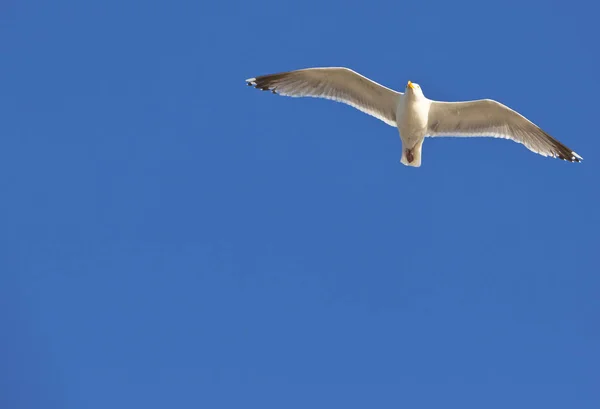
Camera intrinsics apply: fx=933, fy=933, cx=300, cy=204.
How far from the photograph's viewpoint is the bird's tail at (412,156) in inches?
484

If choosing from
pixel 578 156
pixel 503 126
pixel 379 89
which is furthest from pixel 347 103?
pixel 578 156

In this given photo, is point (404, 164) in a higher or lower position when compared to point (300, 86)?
lower

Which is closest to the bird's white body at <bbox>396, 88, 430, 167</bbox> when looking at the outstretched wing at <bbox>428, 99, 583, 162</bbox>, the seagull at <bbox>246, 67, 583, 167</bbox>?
the seagull at <bbox>246, 67, 583, 167</bbox>

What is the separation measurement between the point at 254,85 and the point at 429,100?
236 centimetres

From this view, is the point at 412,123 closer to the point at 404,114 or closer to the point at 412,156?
the point at 404,114

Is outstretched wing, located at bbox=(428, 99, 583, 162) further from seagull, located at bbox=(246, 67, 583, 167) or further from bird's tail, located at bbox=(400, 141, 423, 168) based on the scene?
bird's tail, located at bbox=(400, 141, 423, 168)

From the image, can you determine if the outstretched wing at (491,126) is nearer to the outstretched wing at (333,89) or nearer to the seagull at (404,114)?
the seagull at (404,114)

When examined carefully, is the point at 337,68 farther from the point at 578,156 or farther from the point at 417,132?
the point at 578,156

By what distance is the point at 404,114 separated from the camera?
1197 centimetres

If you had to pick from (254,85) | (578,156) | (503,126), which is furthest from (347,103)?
(578,156)

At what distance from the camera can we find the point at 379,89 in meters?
12.2

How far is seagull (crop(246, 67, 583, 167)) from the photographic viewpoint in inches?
478

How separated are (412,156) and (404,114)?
65 cm

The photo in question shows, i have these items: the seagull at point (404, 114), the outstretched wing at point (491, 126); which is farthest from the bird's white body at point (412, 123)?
the outstretched wing at point (491, 126)
